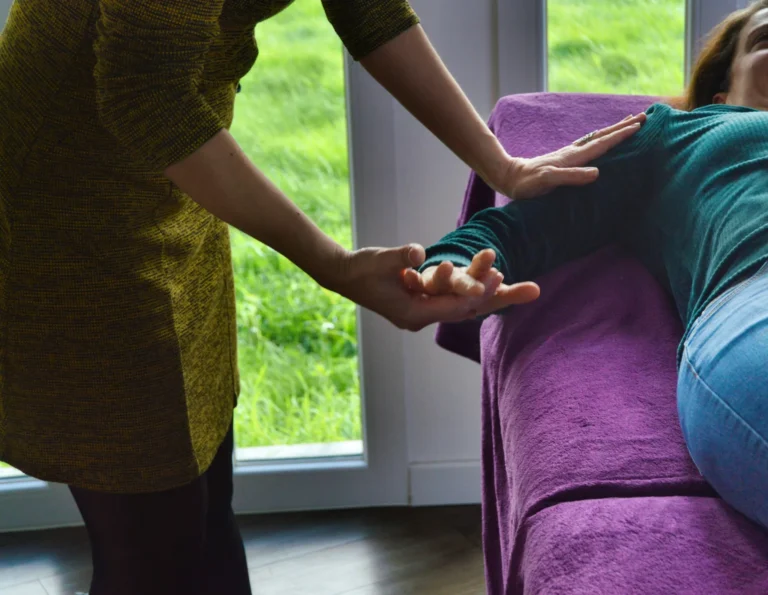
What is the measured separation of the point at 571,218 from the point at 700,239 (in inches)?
6.6

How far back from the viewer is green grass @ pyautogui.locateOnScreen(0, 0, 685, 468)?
172 centimetres

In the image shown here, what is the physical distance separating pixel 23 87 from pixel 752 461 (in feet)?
2.41

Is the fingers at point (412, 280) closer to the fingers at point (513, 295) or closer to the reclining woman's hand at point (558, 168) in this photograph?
the fingers at point (513, 295)

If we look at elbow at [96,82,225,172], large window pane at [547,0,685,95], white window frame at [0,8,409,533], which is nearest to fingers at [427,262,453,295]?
elbow at [96,82,225,172]

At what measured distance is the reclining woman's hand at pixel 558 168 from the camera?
1.09m

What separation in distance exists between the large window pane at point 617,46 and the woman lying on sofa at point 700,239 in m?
0.35

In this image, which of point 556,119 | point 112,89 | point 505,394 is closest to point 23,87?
point 112,89

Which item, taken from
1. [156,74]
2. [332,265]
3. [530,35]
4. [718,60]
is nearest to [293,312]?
[530,35]

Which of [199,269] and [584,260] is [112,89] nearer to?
[199,269]

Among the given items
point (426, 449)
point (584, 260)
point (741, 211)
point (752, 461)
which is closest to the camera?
point (752, 461)

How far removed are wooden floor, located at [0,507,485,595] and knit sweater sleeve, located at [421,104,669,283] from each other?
77 cm

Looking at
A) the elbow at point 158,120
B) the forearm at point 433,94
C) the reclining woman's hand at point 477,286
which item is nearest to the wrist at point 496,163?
the forearm at point 433,94

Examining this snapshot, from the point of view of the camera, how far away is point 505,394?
3.31 feet

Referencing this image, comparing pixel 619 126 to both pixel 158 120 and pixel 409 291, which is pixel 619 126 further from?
pixel 158 120
